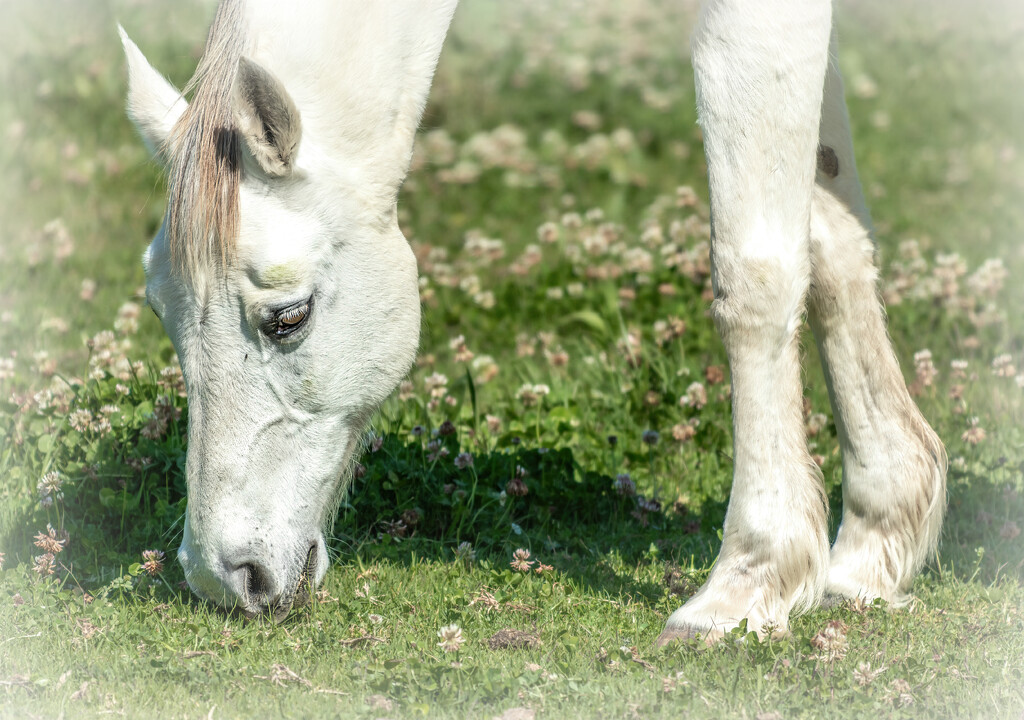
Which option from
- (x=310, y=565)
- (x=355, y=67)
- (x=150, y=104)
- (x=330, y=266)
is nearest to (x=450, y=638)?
(x=310, y=565)

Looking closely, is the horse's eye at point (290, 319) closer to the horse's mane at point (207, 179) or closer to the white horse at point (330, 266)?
the white horse at point (330, 266)

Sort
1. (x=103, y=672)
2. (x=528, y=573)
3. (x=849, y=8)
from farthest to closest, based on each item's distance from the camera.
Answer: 1. (x=849, y=8)
2. (x=528, y=573)
3. (x=103, y=672)

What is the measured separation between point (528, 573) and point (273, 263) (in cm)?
129

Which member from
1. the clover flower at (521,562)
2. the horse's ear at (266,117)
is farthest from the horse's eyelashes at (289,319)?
the clover flower at (521,562)

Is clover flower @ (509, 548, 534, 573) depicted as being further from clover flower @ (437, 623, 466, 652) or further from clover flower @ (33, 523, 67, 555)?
clover flower @ (33, 523, 67, 555)

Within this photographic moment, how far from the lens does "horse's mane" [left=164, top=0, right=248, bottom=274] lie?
2.82 m

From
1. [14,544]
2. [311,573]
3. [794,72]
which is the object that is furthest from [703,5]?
[14,544]

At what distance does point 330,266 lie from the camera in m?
3.02

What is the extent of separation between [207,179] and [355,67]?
53 cm

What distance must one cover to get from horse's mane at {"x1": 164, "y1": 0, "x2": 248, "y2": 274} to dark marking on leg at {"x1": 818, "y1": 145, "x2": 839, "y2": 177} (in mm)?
1871

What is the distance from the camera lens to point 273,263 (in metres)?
2.88

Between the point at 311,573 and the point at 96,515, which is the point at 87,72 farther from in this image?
the point at 311,573

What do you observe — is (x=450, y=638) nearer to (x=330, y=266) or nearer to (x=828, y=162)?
(x=330, y=266)

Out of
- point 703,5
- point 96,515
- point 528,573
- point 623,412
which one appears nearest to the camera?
point 703,5
